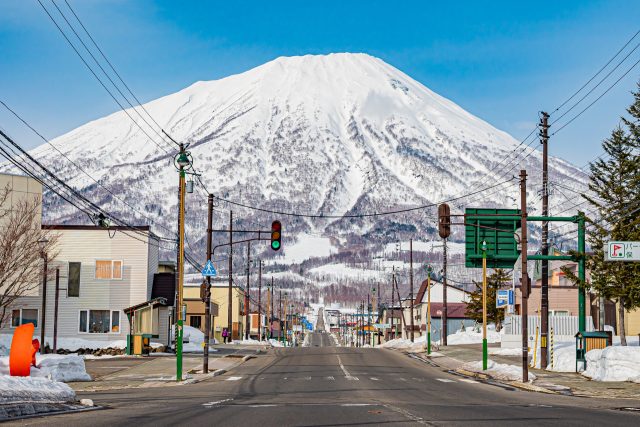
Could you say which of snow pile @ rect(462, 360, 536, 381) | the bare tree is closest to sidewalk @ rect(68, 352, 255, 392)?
the bare tree

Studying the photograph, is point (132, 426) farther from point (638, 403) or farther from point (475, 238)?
point (475, 238)

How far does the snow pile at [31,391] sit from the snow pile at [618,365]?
25923 millimetres

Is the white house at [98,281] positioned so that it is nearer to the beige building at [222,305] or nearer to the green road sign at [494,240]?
the green road sign at [494,240]

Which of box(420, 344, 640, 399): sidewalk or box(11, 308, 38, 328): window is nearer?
box(420, 344, 640, 399): sidewalk

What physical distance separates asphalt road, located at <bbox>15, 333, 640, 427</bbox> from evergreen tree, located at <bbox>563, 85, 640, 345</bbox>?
12468mm

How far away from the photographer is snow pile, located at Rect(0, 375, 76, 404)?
21.7m

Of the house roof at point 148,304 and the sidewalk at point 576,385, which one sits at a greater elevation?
the house roof at point 148,304

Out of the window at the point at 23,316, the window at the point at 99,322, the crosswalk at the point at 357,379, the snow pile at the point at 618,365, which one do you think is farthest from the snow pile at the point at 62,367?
the window at the point at 23,316

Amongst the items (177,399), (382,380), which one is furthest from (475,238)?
(177,399)

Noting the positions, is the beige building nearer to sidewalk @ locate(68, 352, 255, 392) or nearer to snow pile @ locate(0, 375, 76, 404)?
sidewalk @ locate(68, 352, 255, 392)

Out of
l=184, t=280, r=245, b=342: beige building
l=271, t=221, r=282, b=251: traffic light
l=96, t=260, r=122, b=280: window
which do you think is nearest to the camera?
l=271, t=221, r=282, b=251: traffic light

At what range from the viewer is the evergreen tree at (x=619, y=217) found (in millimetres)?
55156

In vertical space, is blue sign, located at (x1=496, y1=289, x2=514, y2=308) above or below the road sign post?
below

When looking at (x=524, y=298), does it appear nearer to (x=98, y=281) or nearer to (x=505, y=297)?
(x=505, y=297)
